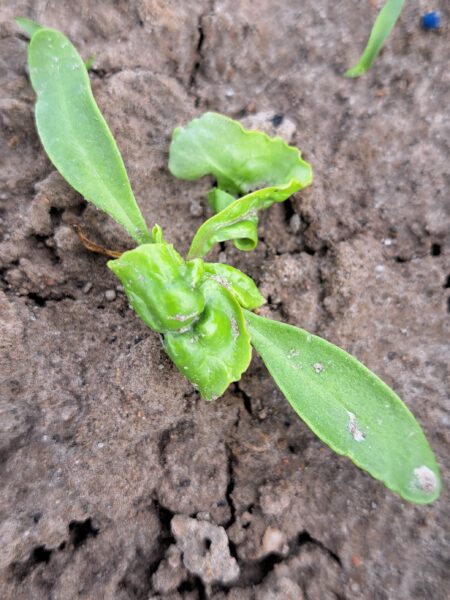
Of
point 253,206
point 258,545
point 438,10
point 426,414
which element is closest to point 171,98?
point 253,206

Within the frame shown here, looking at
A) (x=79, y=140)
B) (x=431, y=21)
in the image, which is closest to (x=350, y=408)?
(x=79, y=140)

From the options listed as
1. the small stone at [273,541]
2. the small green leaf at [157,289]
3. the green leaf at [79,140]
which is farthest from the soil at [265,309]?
the small green leaf at [157,289]

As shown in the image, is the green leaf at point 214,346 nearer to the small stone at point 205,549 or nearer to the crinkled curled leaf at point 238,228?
the crinkled curled leaf at point 238,228

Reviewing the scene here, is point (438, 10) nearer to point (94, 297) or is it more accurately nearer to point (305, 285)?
point (305, 285)

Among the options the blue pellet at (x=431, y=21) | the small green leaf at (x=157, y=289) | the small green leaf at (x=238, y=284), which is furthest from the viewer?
the blue pellet at (x=431, y=21)

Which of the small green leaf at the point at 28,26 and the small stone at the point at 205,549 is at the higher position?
the small green leaf at the point at 28,26

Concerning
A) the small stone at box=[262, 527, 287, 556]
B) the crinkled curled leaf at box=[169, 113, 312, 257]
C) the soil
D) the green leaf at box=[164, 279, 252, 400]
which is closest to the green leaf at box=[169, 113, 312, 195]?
the crinkled curled leaf at box=[169, 113, 312, 257]
